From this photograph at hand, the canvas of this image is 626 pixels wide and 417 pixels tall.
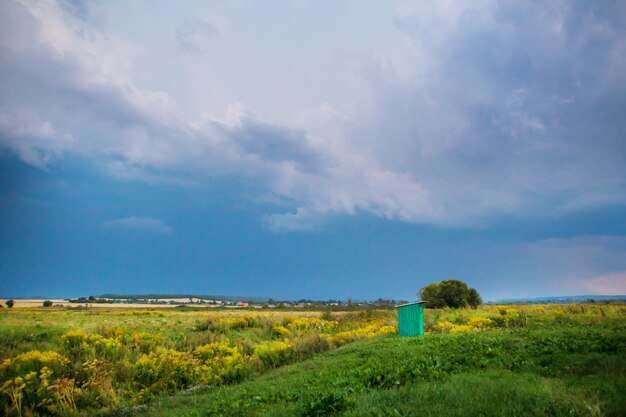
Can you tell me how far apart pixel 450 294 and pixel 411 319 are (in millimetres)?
36480

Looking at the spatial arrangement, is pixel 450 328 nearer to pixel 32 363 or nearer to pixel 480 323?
pixel 480 323

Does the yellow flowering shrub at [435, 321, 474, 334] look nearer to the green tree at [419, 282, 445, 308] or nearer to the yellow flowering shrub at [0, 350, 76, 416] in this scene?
the yellow flowering shrub at [0, 350, 76, 416]

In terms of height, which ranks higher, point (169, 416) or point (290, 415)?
point (290, 415)

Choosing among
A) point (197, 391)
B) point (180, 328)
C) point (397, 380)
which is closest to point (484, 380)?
point (397, 380)

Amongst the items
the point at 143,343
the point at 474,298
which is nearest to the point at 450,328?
the point at 143,343

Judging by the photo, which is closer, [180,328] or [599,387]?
[599,387]

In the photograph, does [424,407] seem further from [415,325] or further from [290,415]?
[415,325]

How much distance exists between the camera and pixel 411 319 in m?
23.1

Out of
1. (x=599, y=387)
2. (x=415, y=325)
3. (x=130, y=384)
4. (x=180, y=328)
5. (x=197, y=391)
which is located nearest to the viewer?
(x=599, y=387)

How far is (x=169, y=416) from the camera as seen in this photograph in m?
10.6

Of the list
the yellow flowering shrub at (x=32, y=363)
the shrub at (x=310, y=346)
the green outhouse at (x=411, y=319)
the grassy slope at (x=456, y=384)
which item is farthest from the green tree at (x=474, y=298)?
the yellow flowering shrub at (x=32, y=363)

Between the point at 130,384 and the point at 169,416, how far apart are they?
7.22 meters

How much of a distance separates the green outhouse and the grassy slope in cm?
703

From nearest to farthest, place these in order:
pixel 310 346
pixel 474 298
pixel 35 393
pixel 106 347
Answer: pixel 35 393, pixel 106 347, pixel 310 346, pixel 474 298
